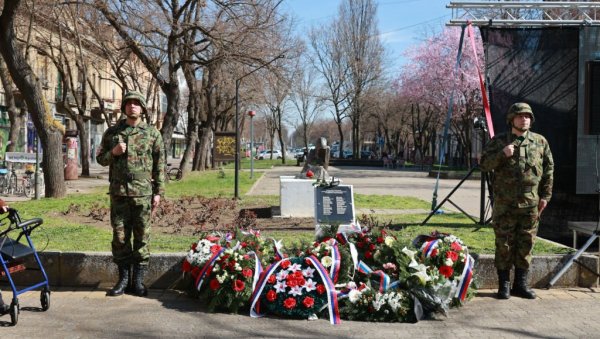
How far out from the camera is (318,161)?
1387 cm

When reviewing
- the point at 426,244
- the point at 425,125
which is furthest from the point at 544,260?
the point at 425,125

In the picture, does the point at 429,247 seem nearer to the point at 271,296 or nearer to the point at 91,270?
the point at 271,296

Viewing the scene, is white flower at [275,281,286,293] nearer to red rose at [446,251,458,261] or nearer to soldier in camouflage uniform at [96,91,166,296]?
soldier in camouflage uniform at [96,91,166,296]

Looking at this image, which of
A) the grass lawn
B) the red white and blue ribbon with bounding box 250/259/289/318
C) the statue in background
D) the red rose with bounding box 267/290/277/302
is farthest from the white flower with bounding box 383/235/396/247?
the statue in background

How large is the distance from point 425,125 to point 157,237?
45672mm

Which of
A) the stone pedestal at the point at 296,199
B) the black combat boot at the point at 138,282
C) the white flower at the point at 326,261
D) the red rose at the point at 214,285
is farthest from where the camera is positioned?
the stone pedestal at the point at 296,199

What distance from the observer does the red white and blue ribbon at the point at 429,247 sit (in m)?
6.17

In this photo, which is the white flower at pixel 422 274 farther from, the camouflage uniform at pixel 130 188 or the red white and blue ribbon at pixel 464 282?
the camouflage uniform at pixel 130 188

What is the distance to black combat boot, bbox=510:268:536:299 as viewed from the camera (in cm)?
650

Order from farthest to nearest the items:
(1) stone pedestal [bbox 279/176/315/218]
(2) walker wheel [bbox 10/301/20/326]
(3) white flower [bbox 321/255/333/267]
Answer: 1. (1) stone pedestal [bbox 279/176/315/218]
2. (3) white flower [bbox 321/255/333/267]
3. (2) walker wheel [bbox 10/301/20/326]

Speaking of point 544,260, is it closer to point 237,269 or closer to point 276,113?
point 237,269

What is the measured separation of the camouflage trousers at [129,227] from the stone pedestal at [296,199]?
19.7 ft

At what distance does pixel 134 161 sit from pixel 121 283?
50.6 inches

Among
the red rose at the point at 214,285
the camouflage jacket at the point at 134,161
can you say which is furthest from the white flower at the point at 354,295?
the camouflage jacket at the point at 134,161
